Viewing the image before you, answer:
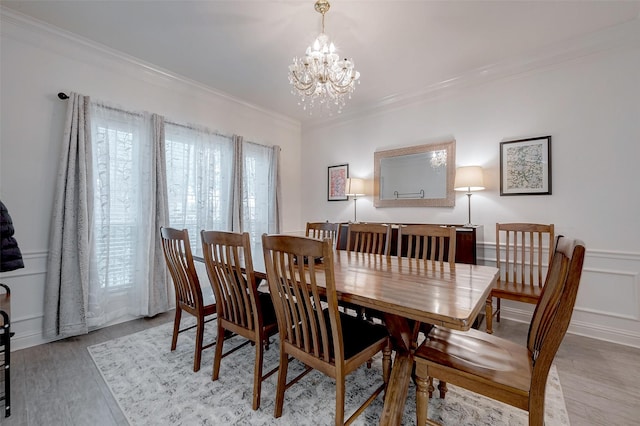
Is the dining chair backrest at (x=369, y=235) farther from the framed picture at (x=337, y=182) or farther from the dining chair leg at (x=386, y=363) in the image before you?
the framed picture at (x=337, y=182)

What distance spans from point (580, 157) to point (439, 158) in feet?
4.19

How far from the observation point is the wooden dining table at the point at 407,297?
43.6 inches

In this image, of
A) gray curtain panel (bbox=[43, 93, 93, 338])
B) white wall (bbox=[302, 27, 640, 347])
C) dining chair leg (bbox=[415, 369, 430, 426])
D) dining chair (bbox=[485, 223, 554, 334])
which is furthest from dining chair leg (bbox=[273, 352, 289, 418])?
white wall (bbox=[302, 27, 640, 347])

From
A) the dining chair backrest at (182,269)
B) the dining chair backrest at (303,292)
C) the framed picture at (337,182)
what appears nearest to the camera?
the dining chair backrest at (303,292)

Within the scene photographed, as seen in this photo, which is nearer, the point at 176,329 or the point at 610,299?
the point at 176,329

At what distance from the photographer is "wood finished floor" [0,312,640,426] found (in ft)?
5.09

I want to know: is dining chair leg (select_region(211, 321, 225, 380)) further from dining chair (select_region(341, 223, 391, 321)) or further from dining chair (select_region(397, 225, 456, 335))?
dining chair (select_region(397, 225, 456, 335))

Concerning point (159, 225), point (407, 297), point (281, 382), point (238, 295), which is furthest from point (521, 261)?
point (159, 225)

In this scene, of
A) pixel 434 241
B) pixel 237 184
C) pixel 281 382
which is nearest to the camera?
pixel 281 382

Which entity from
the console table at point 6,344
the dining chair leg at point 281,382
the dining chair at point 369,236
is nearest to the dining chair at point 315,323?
the dining chair leg at point 281,382

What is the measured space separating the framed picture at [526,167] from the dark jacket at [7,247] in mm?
4168

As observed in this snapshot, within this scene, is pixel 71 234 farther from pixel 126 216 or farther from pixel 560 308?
pixel 560 308

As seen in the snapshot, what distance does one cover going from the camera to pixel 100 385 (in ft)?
6.01

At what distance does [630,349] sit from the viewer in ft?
7.63
